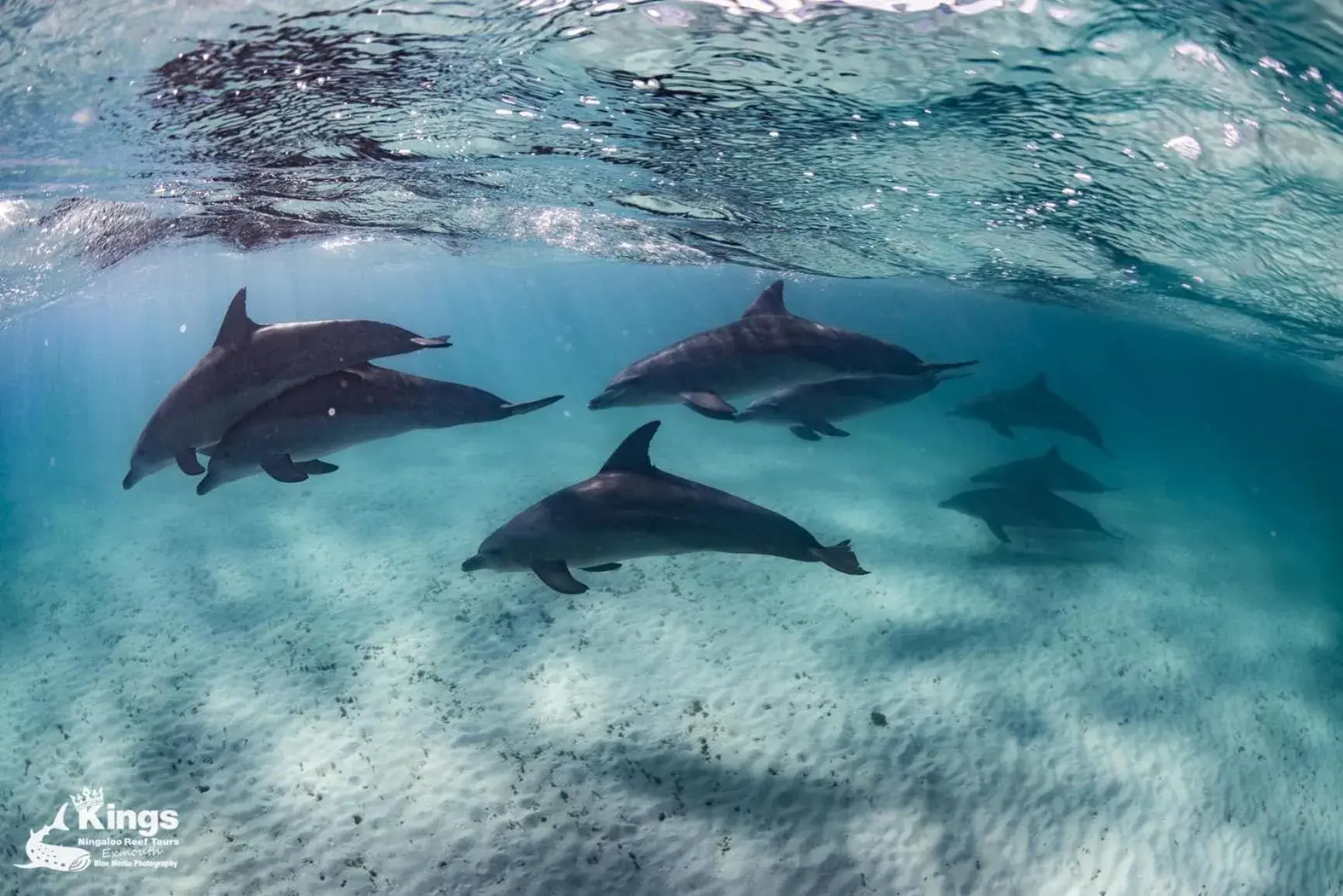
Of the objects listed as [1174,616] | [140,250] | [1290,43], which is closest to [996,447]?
[1174,616]

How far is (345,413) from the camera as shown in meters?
7.09

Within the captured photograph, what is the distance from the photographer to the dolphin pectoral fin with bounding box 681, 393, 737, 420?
8.16m

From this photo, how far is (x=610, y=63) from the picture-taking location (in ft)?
Answer: 26.8

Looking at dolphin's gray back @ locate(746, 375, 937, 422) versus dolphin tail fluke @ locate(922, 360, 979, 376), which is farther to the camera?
dolphin's gray back @ locate(746, 375, 937, 422)

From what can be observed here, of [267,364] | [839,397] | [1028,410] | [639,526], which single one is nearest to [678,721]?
[639,526]

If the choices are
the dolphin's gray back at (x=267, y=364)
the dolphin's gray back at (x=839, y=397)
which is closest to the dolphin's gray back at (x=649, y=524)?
the dolphin's gray back at (x=267, y=364)

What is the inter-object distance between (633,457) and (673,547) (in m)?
1.02

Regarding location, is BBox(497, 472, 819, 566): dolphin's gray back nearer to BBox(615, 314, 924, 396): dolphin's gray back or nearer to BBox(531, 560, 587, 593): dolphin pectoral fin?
BBox(531, 560, 587, 593): dolphin pectoral fin

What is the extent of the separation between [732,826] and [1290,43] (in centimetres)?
957

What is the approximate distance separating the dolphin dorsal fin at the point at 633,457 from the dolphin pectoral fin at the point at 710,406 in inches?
37.9

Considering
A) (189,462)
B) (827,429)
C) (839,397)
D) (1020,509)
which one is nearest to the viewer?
(189,462)

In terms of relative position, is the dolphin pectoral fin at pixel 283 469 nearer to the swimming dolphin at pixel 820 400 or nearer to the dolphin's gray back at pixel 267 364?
the dolphin's gray back at pixel 267 364

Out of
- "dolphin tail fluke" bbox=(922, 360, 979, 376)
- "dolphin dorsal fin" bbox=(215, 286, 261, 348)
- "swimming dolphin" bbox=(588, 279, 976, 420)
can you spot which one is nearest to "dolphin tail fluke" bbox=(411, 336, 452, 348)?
"dolphin dorsal fin" bbox=(215, 286, 261, 348)

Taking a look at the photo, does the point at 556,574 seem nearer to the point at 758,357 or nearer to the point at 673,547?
the point at 673,547
